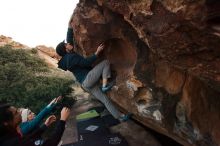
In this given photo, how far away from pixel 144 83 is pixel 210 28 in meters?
3.75

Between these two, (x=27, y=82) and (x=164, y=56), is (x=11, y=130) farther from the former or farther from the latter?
(x=27, y=82)

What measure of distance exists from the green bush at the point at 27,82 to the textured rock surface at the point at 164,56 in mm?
4315

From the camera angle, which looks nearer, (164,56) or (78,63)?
(164,56)

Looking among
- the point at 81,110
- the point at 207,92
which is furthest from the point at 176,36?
the point at 81,110

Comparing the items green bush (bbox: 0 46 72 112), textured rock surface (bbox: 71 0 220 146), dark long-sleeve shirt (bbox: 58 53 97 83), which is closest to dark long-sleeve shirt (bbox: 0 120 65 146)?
textured rock surface (bbox: 71 0 220 146)

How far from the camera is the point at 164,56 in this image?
6824mm

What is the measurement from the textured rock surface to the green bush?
4315mm

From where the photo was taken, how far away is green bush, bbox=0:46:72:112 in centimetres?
1538

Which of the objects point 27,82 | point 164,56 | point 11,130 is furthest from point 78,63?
point 27,82

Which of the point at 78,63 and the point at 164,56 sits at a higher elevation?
the point at 164,56

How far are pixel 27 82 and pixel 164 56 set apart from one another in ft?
35.0

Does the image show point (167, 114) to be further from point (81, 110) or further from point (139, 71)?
point (81, 110)

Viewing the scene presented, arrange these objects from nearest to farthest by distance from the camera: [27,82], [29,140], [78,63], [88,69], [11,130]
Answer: [11,130]
[29,140]
[78,63]
[88,69]
[27,82]

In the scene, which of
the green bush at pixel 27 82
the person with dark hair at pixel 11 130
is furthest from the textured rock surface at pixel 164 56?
the green bush at pixel 27 82
